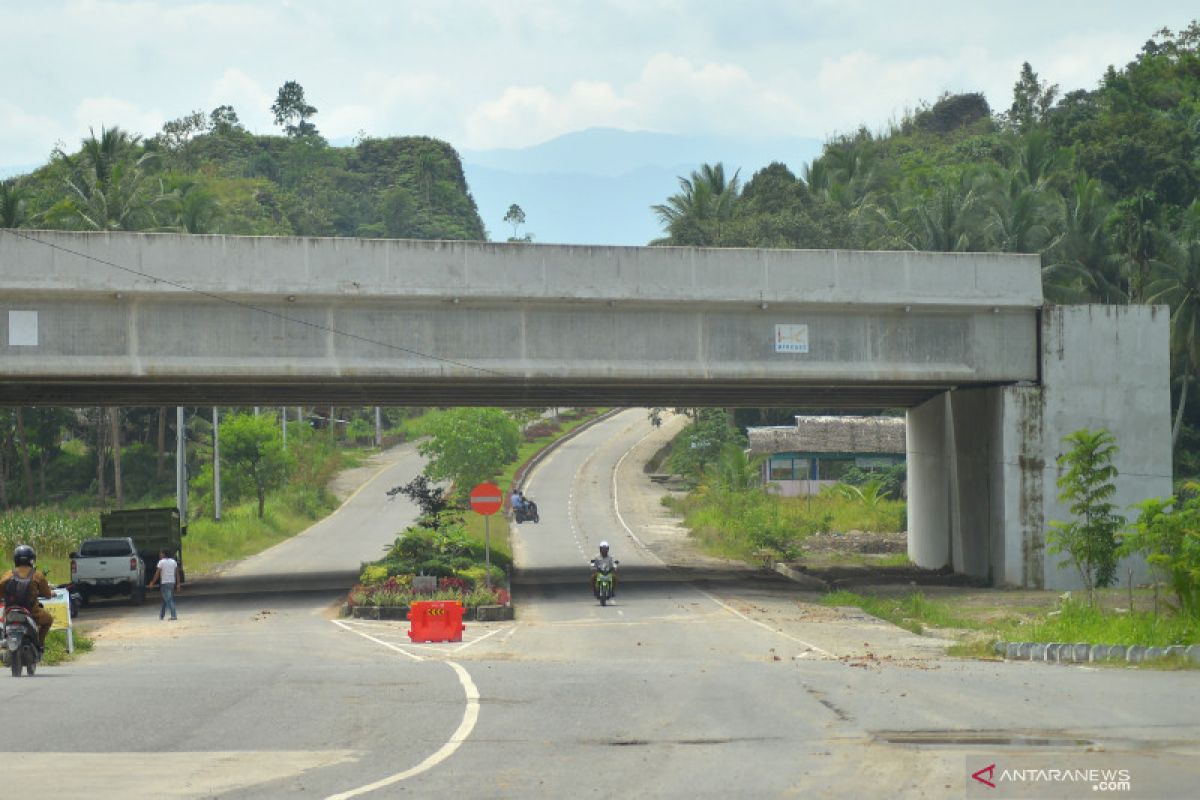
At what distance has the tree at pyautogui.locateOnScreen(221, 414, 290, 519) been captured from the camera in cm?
6419

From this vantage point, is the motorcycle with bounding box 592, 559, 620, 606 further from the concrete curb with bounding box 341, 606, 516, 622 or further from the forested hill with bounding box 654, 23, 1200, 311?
the forested hill with bounding box 654, 23, 1200, 311

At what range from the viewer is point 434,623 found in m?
24.3

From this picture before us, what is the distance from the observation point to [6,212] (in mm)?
56781

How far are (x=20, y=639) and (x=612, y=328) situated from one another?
65.0 ft

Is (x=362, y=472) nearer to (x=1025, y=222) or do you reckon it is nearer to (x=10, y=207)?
(x=10, y=207)

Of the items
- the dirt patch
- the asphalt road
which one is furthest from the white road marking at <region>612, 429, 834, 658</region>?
the dirt patch

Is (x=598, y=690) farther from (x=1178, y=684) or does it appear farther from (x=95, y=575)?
(x=95, y=575)

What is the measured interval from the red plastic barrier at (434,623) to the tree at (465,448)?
142 ft

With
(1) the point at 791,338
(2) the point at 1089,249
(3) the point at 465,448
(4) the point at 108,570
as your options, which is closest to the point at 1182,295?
(2) the point at 1089,249

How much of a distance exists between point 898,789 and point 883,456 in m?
68.1

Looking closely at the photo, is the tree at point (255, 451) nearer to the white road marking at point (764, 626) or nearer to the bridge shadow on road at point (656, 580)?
the bridge shadow on road at point (656, 580)

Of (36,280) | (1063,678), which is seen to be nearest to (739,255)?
(36,280)

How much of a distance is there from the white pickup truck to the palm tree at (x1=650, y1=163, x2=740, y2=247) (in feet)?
169
